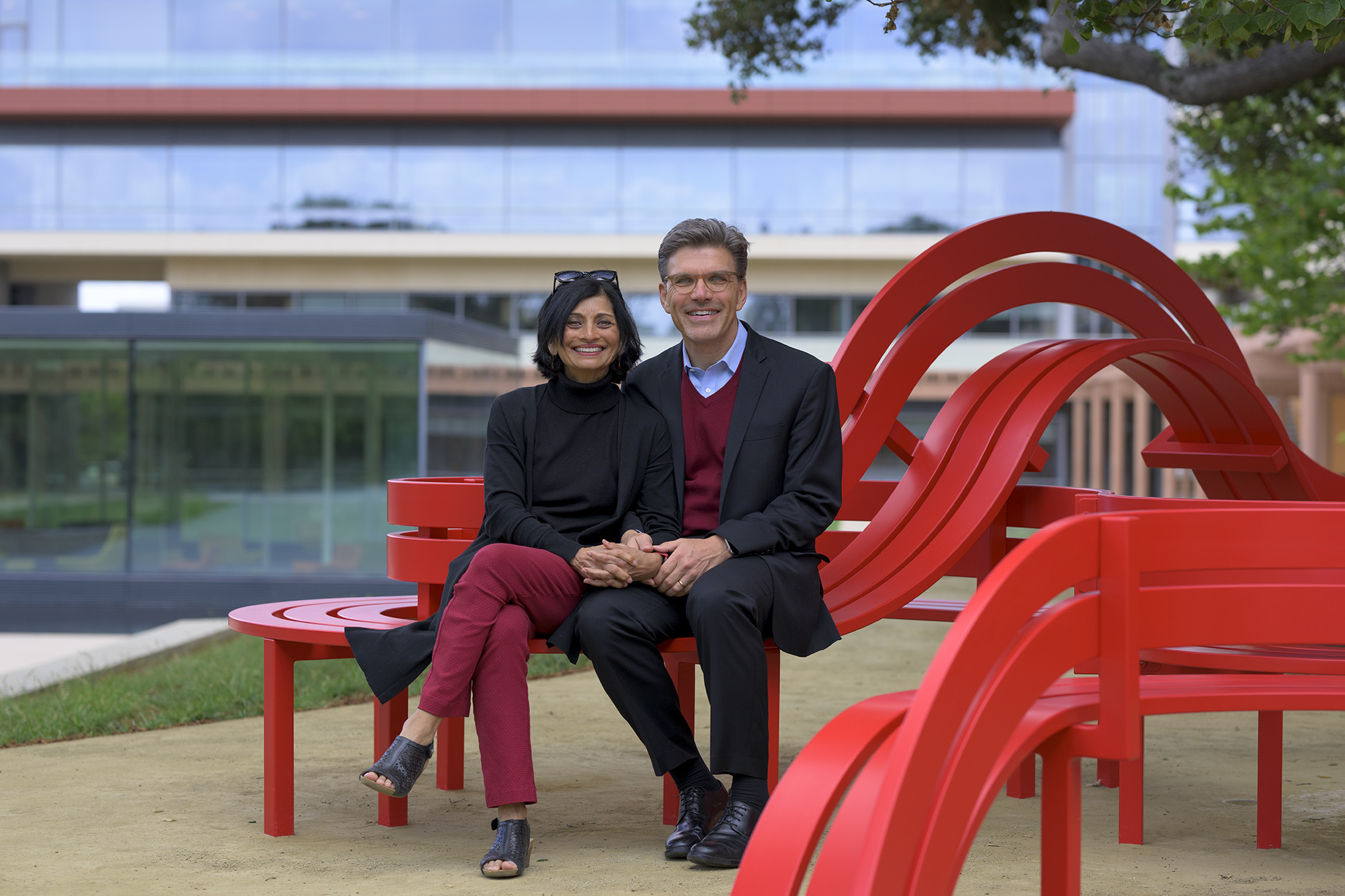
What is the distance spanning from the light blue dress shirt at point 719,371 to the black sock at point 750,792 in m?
1.21

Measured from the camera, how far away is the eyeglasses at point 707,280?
432cm

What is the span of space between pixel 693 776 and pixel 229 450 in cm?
1145

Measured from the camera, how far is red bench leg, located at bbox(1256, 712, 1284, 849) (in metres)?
4.12

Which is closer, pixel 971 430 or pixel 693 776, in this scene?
pixel 693 776

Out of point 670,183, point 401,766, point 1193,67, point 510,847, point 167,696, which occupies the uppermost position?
point 670,183

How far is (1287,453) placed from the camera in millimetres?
5461

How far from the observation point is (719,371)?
4387mm

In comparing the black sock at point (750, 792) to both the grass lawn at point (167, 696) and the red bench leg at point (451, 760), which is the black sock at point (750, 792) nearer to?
the red bench leg at point (451, 760)

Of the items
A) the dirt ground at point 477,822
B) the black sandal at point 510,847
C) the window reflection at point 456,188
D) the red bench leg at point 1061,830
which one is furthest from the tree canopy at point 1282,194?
the window reflection at point 456,188

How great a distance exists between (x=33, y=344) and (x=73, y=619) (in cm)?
291

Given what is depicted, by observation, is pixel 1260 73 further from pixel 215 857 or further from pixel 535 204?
pixel 535 204

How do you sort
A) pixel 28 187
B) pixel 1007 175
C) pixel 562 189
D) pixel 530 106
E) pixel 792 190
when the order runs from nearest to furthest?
1. pixel 530 106
2. pixel 792 190
3. pixel 1007 175
4. pixel 562 189
5. pixel 28 187

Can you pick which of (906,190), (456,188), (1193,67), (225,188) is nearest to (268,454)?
(1193,67)

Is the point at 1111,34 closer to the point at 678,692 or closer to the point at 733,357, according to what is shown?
the point at 733,357
